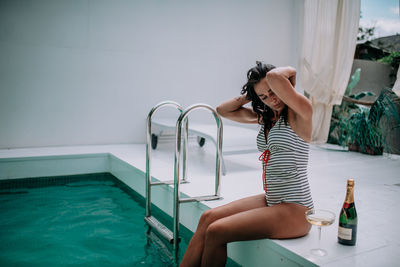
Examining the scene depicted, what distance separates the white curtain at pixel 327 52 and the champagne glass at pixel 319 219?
11.9ft

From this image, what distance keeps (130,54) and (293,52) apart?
10.7 ft

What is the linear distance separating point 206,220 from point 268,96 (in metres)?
0.70

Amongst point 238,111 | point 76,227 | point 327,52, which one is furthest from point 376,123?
point 76,227

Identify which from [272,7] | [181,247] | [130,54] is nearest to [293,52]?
[272,7]

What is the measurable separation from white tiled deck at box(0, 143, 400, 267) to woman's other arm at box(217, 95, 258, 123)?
24.5 inches

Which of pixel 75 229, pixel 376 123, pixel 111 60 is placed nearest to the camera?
pixel 75 229

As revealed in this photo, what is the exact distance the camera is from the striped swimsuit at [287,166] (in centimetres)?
162

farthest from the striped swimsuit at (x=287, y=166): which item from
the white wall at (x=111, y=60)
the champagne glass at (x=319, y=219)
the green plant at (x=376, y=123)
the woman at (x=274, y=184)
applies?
the white wall at (x=111, y=60)

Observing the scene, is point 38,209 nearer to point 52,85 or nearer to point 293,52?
point 52,85

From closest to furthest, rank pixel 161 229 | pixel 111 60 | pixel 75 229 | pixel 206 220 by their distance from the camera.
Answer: pixel 206 220 < pixel 161 229 < pixel 75 229 < pixel 111 60

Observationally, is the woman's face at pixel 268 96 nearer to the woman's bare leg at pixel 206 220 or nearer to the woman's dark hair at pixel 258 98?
the woman's dark hair at pixel 258 98

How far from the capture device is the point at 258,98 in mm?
1794

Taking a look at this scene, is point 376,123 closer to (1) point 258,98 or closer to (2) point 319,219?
(1) point 258,98

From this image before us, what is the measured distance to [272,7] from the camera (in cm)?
627
